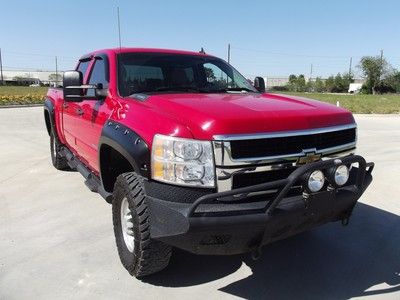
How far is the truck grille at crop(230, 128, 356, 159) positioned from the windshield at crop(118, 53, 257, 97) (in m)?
1.35

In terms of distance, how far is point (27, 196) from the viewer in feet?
19.1

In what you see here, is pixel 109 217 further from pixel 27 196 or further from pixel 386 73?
pixel 386 73

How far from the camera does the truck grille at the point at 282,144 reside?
9.64 feet

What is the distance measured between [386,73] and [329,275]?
103m

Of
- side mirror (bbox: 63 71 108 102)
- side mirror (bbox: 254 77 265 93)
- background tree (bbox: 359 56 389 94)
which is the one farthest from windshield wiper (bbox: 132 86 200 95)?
background tree (bbox: 359 56 389 94)

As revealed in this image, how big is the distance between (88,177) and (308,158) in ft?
8.55

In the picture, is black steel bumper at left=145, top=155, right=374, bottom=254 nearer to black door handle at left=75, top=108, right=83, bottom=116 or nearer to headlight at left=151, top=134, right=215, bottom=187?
headlight at left=151, top=134, right=215, bottom=187

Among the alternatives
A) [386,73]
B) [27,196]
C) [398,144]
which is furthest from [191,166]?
[386,73]

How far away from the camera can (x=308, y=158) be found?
323 centimetres

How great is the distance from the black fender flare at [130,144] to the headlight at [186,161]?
15cm

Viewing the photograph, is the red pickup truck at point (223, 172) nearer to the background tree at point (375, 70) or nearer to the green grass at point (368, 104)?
the green grass at point (368, 104)

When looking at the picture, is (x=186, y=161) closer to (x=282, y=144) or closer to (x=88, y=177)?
(x=282, y=144)

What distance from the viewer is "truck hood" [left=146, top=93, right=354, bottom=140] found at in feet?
9.53

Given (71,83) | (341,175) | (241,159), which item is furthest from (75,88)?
(341,175)
